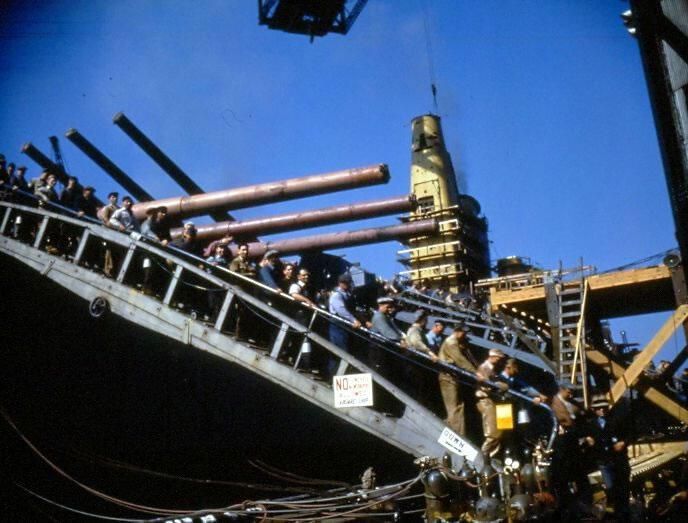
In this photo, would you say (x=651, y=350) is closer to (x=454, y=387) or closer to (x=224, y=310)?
(x=454, y=387)

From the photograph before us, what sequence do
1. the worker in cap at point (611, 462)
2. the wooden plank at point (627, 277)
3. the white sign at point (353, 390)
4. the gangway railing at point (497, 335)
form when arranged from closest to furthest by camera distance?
the worker in cap at point (611, 462) → the white sign at point (353, 390) → the wooden plank at point (627, 277) → the gangway railing at point (497, 335)

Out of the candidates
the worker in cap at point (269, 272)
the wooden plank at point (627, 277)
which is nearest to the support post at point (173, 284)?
the worker in cap at point (269, 272)

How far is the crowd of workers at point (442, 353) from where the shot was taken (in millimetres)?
6727

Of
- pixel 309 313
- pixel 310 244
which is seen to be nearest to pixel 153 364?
pixel 309 313

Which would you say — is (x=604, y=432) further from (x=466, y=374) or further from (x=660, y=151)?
(x=660, y=151)

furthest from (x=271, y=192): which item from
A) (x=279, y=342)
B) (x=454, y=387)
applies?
Answer: (x=454, y=387)

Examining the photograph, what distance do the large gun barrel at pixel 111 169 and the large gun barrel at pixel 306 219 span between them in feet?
7.80

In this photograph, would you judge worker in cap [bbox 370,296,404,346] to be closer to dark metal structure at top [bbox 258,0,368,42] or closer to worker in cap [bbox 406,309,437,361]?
worker in cap [bbox 406,309,437,361]

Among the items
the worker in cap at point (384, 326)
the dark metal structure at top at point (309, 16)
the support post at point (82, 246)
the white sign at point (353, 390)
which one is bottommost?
the white sign at point (353, 390)

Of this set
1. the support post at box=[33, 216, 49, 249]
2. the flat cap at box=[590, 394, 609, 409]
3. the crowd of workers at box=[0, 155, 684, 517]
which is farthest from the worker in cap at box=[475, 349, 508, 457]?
the support post at box=[33, 216, 49, 249]

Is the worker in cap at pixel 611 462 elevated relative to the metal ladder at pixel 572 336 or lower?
lower

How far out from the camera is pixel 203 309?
32.2ft

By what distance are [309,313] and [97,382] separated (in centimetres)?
440

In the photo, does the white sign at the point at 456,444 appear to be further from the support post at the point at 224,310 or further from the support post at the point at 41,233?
the support post at the point at 41,233
